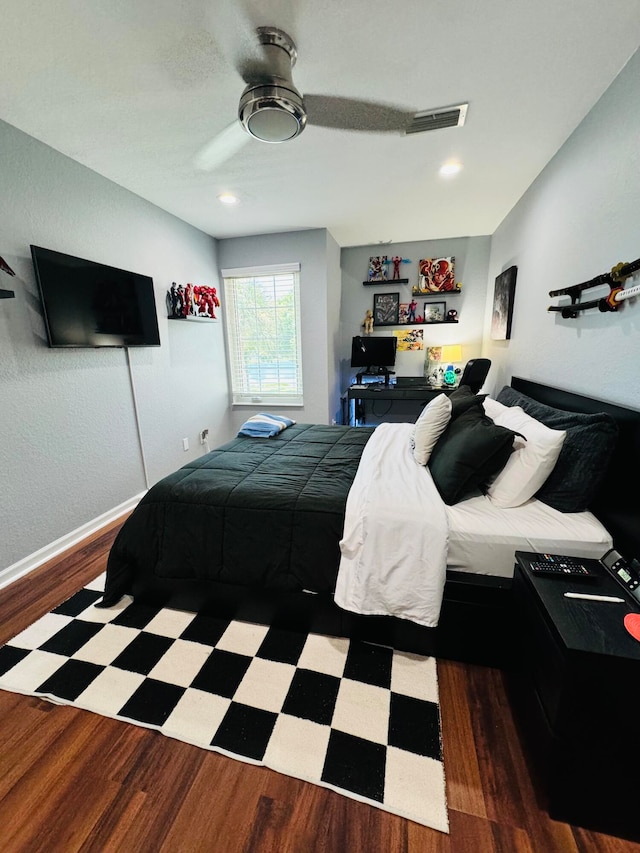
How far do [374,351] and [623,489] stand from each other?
324 centimetres

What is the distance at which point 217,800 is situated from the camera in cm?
103

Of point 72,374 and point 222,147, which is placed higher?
point 222,147

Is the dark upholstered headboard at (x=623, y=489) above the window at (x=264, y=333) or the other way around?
the other way around

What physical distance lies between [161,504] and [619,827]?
1915 millimetres

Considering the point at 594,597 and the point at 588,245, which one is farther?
the point at 588,245

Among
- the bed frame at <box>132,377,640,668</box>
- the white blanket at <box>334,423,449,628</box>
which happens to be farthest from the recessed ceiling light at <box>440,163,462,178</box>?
the white blanket at <box>334,423,449,628</box>

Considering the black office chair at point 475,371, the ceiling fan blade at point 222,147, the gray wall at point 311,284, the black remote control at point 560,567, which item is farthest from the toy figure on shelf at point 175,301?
the black remote control at point 560,567

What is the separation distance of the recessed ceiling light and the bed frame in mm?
1805

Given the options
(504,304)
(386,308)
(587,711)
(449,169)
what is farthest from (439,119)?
(587,711)

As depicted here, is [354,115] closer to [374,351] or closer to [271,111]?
[271,111]

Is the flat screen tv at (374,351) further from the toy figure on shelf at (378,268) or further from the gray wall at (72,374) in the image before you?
the gray wall at (72,374)

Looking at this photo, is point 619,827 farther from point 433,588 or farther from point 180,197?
point 180,197

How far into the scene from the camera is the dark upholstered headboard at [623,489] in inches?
48.1

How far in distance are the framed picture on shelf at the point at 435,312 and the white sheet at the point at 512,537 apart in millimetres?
3342
